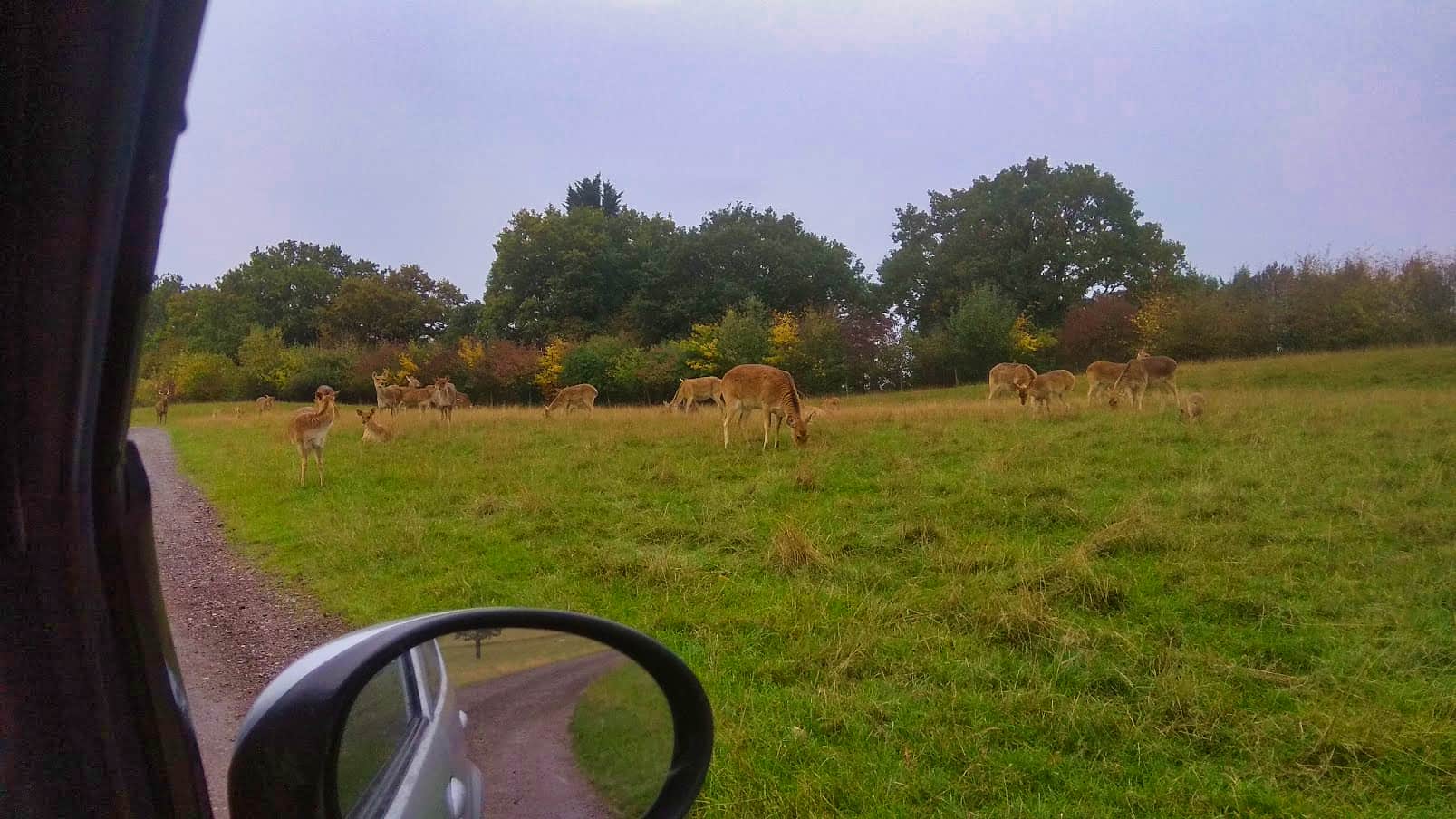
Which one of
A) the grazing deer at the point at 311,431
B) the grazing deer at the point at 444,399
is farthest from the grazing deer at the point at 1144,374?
the grazing deer at the point at 311,431

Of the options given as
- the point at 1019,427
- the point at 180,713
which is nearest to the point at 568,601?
the point at 180,713

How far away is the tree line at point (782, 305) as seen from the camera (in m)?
20.0

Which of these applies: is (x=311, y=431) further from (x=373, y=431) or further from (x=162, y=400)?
(x=373, y=431)

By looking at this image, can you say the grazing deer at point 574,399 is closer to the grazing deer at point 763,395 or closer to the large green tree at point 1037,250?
the grazing deer at point 763,395

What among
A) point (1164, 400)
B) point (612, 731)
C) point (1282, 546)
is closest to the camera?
point (612, 731)

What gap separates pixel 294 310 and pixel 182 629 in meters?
14.5

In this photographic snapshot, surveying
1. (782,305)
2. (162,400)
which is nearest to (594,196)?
(782,305)

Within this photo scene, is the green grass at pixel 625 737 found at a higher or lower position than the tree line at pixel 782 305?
lower

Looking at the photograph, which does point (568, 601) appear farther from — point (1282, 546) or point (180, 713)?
point (1282, 546)

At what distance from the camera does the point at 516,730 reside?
6.23ft

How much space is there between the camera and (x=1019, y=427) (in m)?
14.5

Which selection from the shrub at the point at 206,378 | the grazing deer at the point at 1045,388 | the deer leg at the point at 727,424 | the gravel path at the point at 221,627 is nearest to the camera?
Answer: the gravel path at the point at 221,627

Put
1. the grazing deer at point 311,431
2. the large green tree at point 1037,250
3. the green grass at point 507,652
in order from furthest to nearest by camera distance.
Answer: the large green tree at point 1037,250
the grazing deer at point 311,431
the green grass at point 507,652

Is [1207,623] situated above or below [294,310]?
below
